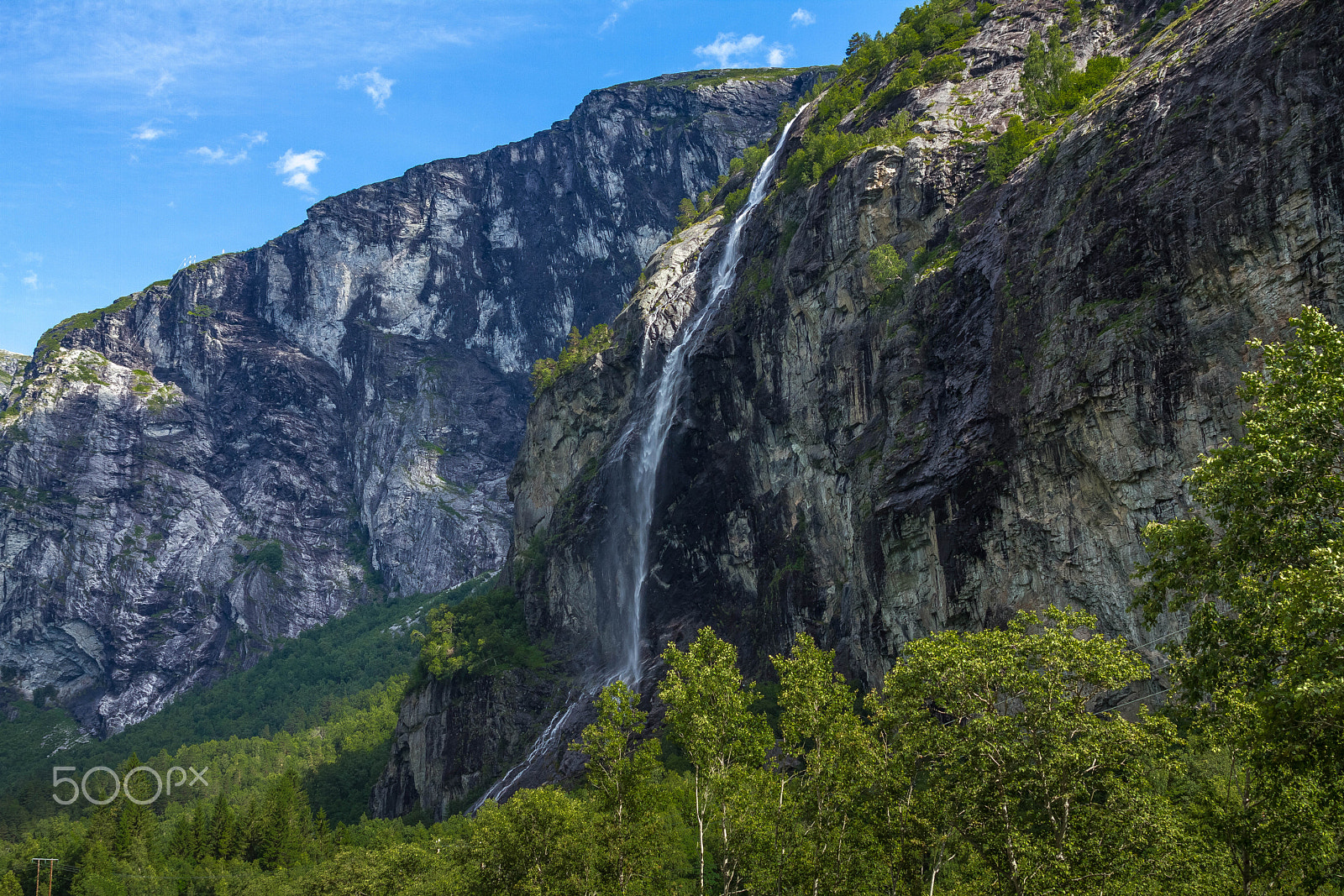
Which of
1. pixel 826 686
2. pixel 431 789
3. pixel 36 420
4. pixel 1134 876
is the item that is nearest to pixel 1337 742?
pixel 1134 876

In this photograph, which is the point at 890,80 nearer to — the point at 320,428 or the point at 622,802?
the point at 622,802

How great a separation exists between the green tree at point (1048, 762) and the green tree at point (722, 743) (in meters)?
6.57

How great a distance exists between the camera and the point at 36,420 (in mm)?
177500

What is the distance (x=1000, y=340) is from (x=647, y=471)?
4185cm

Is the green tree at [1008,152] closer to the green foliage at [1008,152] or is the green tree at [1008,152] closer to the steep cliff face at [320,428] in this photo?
the green foliage at [1008,152]

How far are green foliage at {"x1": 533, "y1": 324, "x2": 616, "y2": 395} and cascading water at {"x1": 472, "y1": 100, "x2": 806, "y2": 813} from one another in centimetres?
1715

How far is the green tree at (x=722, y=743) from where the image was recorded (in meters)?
27.7

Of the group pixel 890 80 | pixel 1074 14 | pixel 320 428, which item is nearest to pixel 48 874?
pixel 890 80

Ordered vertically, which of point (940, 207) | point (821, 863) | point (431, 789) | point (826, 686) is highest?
point (940, 207)

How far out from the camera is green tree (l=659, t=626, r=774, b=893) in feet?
90.8

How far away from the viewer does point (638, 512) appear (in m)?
82.1

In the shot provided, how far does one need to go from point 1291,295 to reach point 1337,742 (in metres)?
24.9

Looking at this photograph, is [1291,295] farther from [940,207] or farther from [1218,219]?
[940,207]

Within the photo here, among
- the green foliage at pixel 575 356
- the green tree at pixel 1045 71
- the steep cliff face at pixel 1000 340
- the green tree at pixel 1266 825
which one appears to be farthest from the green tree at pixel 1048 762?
the green foliage at pixel 575 356
